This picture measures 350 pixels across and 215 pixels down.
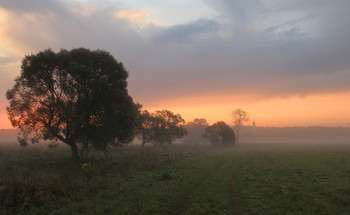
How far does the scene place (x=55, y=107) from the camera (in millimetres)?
29438

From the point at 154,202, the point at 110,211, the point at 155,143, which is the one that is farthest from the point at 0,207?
the point at 155,143

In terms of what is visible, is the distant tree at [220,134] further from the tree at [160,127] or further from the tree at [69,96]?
the tree at [69,96]

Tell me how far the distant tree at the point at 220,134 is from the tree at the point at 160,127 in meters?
21.8

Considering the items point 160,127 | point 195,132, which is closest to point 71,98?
point 160,127

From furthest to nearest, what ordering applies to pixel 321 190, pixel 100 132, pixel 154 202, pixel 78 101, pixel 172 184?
pixel 100 132
pixel 78 101
pixel 172 184
pixel 321 190
pixel 154 202

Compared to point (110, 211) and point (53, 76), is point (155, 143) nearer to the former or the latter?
point (53, 76)

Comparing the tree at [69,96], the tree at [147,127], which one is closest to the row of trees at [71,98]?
the tree at [69,96]

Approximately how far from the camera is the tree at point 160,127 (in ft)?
223

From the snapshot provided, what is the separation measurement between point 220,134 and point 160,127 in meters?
39.8

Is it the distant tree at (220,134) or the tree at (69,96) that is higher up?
the tree at (69,96)

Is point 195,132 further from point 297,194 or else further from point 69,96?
point 297,194

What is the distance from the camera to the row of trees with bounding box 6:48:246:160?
93.0 ft

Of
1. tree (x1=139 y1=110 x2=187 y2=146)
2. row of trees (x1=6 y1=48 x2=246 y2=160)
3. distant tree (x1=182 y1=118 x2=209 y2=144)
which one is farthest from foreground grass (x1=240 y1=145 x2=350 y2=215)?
distant tree (x1=182 y1=118 x2=209 y2=144)

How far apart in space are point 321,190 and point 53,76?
1243 inches
